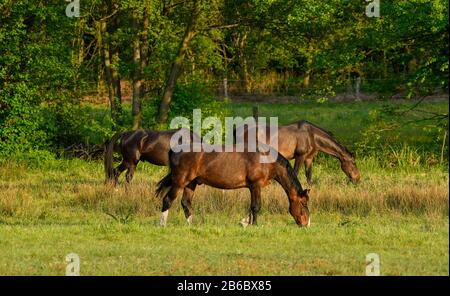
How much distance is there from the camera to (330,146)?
79.2 ft

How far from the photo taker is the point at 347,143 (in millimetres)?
33000

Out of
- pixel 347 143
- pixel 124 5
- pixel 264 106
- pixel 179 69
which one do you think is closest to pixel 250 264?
pixel 124 5

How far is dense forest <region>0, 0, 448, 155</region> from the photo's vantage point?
27.0 metres

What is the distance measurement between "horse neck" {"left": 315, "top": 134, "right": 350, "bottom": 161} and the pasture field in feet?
2.04

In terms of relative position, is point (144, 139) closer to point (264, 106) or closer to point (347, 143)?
point (347, 143)

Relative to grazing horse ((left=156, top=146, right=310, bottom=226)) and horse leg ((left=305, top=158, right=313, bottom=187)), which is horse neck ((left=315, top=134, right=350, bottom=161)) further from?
grazing horse ((left=156, top=146, right=310, bottom=226))

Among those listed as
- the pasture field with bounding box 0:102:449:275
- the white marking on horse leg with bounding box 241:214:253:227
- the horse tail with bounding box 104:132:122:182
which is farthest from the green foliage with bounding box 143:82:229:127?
the white marking on horse leg with bounding box 241:214:253:227

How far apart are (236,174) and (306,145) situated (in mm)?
7317

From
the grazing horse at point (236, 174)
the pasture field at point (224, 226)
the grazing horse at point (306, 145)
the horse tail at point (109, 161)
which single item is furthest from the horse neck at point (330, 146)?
the grazing horse at point (236, 174)

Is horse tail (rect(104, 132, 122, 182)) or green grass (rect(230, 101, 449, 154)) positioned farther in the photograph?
green grass (rect(230, 101, 449, 154))

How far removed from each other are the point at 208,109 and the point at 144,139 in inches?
247

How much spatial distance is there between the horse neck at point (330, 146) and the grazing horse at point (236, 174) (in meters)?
7.33

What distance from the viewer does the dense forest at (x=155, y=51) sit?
26969 mm

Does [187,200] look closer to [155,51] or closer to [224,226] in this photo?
[224,226]
